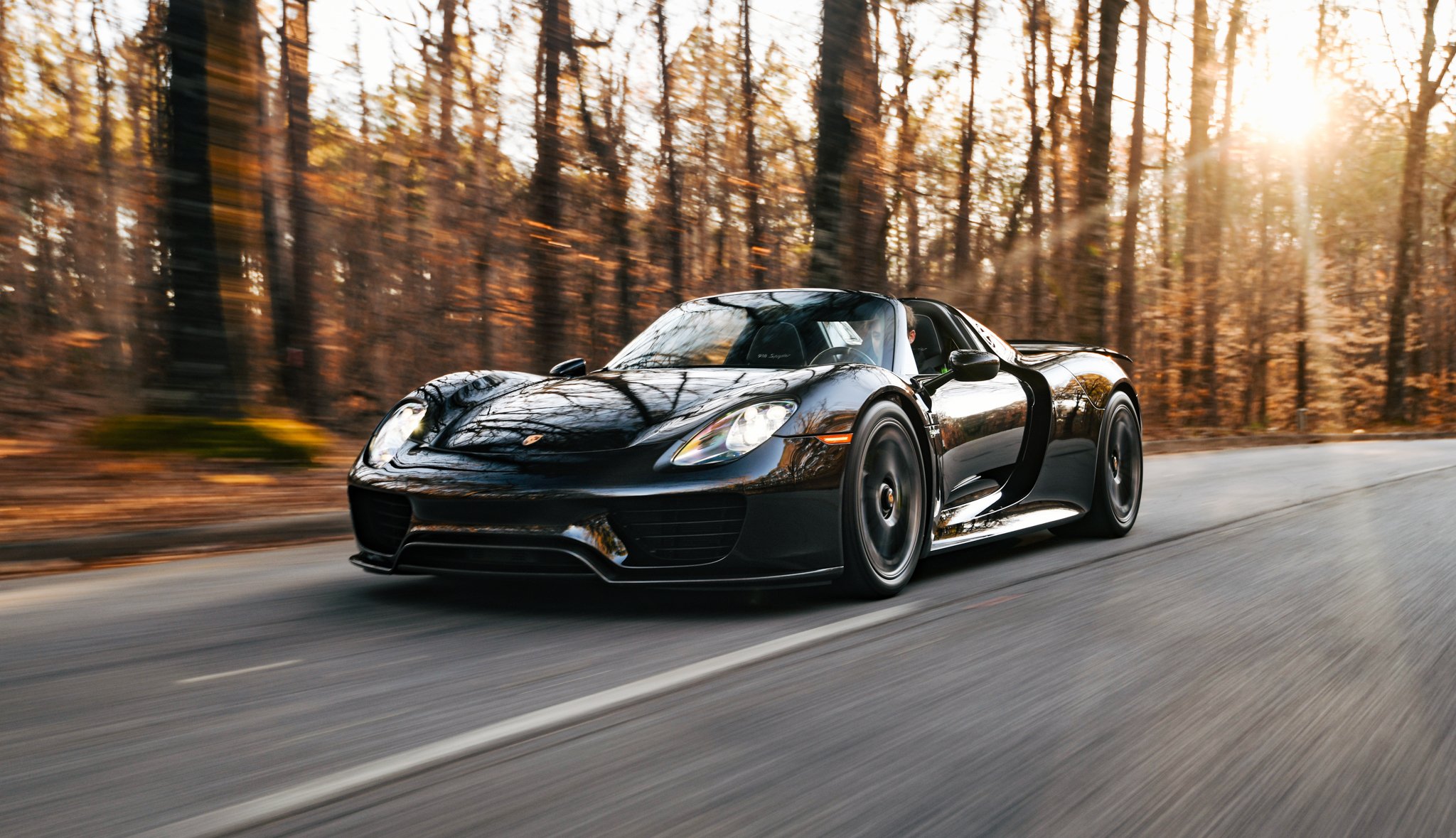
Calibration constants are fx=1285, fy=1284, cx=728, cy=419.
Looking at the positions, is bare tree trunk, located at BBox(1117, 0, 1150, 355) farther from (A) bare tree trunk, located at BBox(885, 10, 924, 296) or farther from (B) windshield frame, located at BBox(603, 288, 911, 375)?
(B) windshield frame, located at BBox(603, 288, 911, 375)

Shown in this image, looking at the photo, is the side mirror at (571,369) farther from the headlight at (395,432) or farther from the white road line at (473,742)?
the white road line at (473,742)

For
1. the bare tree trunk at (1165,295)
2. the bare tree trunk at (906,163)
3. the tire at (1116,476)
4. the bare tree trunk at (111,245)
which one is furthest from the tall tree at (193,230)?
the bare tree trunk at (1165,295)

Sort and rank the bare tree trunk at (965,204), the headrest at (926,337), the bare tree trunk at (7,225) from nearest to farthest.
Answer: the headrest at (926,337), the bare tree trunk at (7,225), the bare tree trunk at (965,204)

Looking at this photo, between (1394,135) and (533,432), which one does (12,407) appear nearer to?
(533,432)

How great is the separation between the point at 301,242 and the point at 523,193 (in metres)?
3.82

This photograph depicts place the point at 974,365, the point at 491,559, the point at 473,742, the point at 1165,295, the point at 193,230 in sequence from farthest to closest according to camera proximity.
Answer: the point at 1165,295
the point at 193,230
the point at 974,365
the point at 491,559
the point at 473,742

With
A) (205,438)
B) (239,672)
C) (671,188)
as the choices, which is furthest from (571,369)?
(671,188)

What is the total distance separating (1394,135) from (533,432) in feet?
111

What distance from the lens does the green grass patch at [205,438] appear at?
8.53m

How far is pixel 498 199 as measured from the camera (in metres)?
14.1

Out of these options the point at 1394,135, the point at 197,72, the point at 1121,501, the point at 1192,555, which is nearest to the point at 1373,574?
the point at 1192,555

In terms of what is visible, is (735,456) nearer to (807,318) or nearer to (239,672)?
(807,318)

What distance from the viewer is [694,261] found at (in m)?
16.4

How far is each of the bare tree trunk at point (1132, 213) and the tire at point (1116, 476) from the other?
17.8 metres
